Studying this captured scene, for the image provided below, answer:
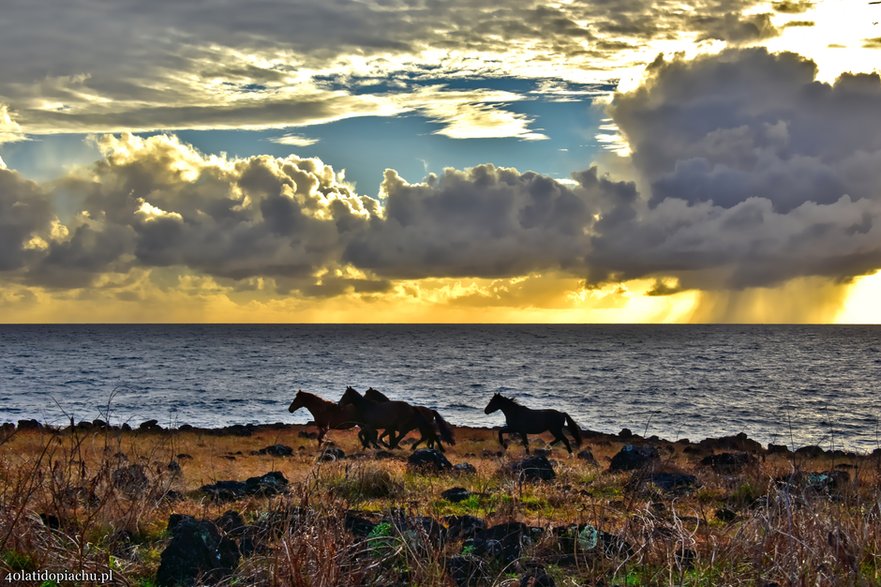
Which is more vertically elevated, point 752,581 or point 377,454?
point 752,581

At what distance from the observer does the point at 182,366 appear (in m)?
91.1

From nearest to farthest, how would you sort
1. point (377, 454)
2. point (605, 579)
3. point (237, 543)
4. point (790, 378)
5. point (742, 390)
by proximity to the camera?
point (605, 579), point (237, 543), point (377, 454), point (742, 390), point (790, 378)

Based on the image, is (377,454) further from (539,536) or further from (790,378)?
(790,378)

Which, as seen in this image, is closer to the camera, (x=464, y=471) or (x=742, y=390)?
(x=464, y=471)

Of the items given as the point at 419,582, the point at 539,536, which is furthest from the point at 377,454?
the point at 419,582

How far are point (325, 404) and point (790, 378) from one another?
6914 centimetres

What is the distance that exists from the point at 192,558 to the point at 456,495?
20.3 feet

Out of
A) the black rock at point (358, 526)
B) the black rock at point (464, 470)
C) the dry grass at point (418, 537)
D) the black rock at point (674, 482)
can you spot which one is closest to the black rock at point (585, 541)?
the dry grass at point (418, 537)

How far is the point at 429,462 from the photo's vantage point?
56.5 ft

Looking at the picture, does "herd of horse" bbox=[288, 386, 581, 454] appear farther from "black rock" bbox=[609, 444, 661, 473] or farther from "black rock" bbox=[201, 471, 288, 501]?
"black rock" bbox=[201, 471, 288, 501]

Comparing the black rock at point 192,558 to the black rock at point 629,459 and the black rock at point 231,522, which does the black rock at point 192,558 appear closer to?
the black rock at point 231,522

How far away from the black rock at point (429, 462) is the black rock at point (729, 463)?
7391mm

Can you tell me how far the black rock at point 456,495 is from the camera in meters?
12.3

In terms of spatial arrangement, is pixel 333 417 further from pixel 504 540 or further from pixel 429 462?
pixel 504 540
